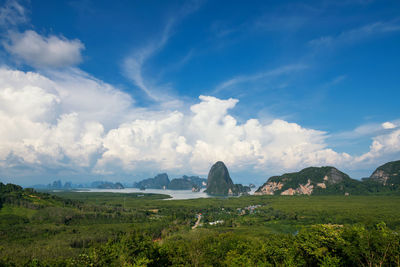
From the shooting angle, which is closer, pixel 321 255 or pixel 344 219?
pixel 321 255

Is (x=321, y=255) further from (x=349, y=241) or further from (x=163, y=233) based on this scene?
(x=163, y=233)

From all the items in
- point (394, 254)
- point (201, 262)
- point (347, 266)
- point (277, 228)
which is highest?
point (394, 254)

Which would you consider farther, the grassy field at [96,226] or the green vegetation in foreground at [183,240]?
the grassy field at [96,226]

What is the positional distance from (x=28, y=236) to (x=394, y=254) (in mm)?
102492

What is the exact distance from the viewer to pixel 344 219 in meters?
106

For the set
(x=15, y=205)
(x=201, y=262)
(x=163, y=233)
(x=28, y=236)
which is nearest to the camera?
(x=201, y=262)

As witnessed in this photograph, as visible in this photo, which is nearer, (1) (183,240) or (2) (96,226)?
(1) (183,240)

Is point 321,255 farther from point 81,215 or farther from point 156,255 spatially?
point 81,215

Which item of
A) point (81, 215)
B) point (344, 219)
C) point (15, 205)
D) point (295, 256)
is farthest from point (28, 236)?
point (344, 219)

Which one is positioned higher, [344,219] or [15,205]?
[15,205]

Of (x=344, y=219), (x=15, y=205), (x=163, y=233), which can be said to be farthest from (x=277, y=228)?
(x=15, y=205)

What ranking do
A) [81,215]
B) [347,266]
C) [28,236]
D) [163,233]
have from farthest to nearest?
1. [81,215]
2. [163,233]
3. [28,236]
4. [347,266]

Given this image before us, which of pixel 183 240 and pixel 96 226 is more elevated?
pixel 183 240

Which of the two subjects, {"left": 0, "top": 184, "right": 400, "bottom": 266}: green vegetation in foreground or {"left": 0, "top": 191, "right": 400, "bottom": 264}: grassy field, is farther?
{"left": 0, "top": 191, "right": 400, "bottom": 264}: grassy field
